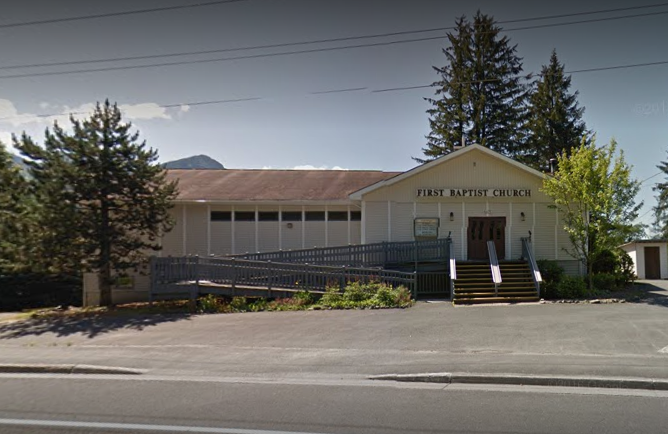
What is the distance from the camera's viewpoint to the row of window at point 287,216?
1934 cm

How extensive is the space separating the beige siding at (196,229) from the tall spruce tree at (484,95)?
2287 cm

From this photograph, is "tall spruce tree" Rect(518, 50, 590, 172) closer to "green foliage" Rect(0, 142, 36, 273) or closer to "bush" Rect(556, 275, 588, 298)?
"bush" Rect(556, 275, 588, 298)

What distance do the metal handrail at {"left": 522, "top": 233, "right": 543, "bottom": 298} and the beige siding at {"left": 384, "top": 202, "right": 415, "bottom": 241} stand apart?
449cm

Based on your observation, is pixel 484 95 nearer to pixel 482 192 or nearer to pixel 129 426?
pixel 482 192

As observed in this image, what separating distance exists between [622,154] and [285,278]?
→ 12.8m

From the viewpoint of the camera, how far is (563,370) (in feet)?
22.1

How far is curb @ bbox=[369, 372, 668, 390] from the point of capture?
246 inches

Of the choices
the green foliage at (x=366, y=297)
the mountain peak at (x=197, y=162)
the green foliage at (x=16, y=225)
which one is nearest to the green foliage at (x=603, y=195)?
the green foliage at (x=366, y=297)

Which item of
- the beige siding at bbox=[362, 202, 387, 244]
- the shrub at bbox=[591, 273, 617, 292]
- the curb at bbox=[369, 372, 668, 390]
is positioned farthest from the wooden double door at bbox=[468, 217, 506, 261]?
the curb at bbox=[369, 372, 668, 390]

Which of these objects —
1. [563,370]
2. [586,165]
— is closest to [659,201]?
[586,165]

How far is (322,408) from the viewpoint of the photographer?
5.61 m

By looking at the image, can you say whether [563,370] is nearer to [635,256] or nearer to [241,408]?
[241,408]

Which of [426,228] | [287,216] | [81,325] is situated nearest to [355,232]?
[287,216]

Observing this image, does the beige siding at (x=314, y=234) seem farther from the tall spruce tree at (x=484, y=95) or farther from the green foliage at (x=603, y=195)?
the tall spruce tree at (x=484, y=95)
